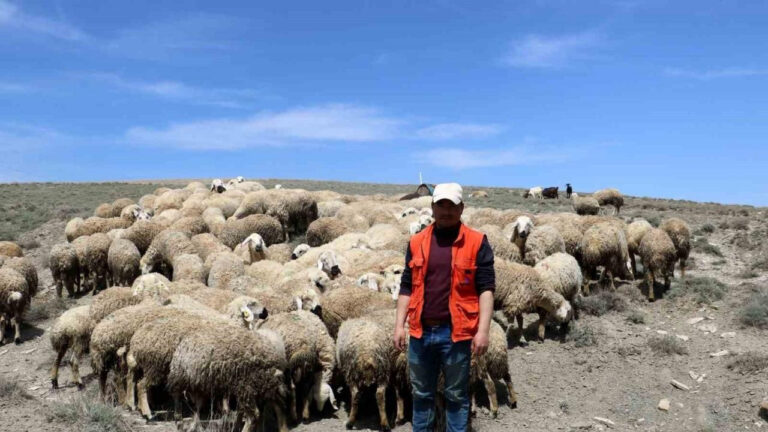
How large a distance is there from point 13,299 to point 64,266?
3.12 meters

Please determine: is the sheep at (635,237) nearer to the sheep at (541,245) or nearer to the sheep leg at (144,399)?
the sheep at (541,245)

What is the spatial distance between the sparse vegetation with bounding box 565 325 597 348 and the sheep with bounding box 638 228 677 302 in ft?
9.18

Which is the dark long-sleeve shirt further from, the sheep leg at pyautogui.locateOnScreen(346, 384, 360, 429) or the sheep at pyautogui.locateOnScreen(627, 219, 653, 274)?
the sheep at pyautogui.locateOnScreen(627, 219, 653, 274)

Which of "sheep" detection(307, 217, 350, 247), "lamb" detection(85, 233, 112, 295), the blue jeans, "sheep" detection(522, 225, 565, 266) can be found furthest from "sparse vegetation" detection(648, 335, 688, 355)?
"lamb" detection(85, 233, 112, 295)

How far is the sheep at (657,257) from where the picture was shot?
39.3ft

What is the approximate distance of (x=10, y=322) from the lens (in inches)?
461

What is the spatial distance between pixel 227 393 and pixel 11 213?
26737mm

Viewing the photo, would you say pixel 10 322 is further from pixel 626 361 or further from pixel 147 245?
pixel 626 361

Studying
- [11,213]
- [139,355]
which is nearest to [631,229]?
[139,355]

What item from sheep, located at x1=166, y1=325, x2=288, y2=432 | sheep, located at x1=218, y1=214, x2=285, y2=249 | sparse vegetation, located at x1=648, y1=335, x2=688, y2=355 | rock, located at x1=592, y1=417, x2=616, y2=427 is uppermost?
sheep, located at x1=218, y1=214, x2=285, y2=249

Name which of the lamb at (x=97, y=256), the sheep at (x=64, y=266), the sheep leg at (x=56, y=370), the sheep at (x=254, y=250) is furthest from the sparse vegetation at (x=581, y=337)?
the sheep at (x=64, y=266)

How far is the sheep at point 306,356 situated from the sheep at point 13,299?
21.7 feet

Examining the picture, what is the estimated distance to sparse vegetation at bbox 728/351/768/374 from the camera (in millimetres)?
8445

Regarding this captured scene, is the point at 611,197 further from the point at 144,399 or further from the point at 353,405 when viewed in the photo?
the point at 144,399
